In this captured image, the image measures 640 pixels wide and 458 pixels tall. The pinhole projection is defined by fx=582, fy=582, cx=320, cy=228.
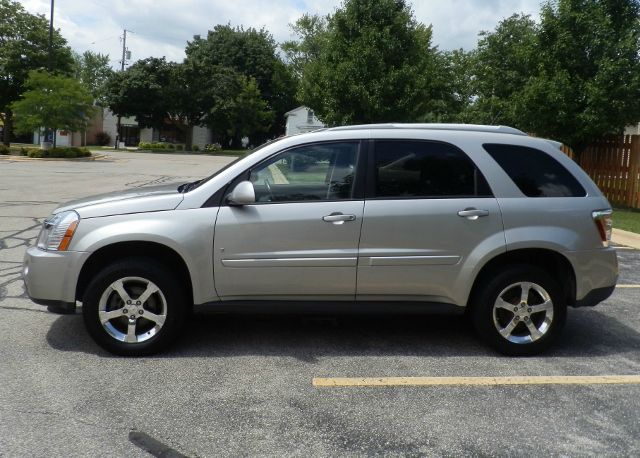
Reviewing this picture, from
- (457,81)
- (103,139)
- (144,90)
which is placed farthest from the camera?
(103,139)

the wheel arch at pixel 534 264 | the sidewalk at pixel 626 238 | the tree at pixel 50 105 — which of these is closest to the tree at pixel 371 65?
the sidewalk at pixel 626 238

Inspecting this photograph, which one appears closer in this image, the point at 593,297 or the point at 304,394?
the point at 304,394

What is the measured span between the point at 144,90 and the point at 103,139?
1551 centimetres

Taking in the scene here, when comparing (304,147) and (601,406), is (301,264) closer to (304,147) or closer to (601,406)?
(304,147)

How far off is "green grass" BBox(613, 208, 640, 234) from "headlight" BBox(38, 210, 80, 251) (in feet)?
35.7

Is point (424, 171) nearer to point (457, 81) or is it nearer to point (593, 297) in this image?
point (593, 297)

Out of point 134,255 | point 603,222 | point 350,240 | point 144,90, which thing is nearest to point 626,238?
point 603,222

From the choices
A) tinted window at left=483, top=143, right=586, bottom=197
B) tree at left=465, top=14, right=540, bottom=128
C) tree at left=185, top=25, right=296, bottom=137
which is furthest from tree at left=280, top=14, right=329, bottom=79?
tinted window at left=483, top=143, right=586, bottom=197

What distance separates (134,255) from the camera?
4.59m

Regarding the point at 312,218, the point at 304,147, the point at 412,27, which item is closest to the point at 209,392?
the point at 312,218

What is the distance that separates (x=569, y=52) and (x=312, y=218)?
47.7 feet

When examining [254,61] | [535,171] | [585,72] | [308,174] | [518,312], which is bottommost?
[518,312]

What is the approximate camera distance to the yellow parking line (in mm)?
4195

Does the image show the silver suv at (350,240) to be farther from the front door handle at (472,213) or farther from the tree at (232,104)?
the tree at (232,104)
